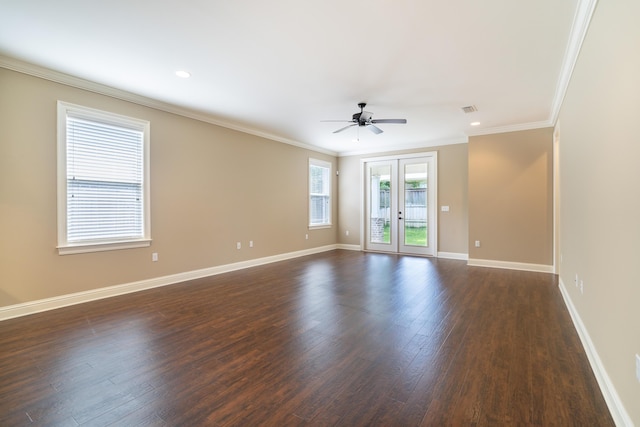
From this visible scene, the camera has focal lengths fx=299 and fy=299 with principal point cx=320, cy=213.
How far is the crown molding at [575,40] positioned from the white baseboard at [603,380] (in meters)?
2.46

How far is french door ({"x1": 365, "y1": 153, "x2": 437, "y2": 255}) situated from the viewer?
719cm

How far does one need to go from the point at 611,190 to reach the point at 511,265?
4.49 m

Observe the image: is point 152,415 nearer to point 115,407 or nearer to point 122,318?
point 115,407

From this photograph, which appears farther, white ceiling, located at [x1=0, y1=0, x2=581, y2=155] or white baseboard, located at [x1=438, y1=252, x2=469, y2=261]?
white baseboard, located at [x1=438, y1=252, x2=469, y2=261]

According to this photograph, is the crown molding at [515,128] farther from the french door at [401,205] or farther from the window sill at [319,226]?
the window sill at [319,226]

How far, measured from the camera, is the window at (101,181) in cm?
A: 362

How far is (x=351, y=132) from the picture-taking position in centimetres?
612

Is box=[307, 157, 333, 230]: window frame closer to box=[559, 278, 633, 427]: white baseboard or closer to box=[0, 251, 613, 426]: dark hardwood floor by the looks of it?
box=[0, 251, 613, 426]: dark hardwood floor

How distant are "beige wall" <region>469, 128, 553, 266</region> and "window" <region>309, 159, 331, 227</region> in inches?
141

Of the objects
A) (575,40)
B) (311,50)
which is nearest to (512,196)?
(575,40)

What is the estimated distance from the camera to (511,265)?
18.8 feet

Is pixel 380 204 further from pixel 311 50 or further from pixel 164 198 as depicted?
pixel 311 50

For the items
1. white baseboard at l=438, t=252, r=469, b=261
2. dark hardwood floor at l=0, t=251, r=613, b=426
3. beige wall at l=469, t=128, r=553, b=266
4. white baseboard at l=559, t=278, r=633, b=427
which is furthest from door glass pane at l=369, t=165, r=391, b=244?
white baseboard at l=559, t=278, r=633, b=427

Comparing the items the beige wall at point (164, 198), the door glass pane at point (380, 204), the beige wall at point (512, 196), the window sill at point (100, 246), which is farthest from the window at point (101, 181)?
the beige wall at point (512, 196)
